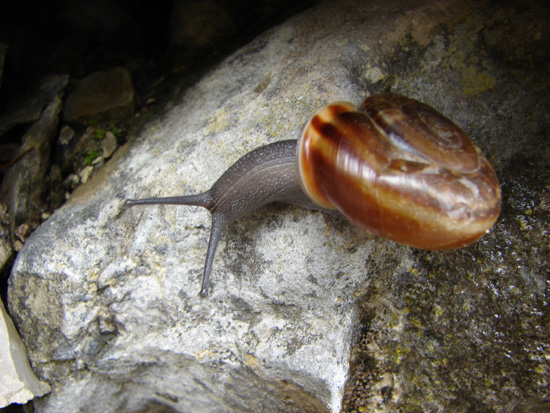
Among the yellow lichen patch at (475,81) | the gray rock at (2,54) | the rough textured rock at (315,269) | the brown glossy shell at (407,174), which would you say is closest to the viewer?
the brown glossy shell at (407,174)

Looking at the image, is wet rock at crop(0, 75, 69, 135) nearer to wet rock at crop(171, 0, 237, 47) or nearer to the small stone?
the small stone

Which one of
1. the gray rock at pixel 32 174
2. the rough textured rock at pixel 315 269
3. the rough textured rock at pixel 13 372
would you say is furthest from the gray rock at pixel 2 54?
the rough textured rock at pixel 13 372

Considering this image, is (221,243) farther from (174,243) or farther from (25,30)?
(25,30)

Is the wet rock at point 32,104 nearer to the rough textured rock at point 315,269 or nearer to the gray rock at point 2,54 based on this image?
the gray rock at point 2,54

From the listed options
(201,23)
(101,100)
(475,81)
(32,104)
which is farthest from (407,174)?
(32,104)

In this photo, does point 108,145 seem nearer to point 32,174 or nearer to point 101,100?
point 101,100

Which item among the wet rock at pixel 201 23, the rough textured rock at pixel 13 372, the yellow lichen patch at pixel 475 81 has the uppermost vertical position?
the wet rock at pixel 201 23

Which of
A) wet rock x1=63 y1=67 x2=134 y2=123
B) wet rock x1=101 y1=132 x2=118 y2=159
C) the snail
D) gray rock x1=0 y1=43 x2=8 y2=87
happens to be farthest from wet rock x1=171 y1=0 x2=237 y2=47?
the snail
